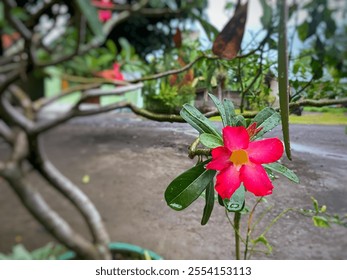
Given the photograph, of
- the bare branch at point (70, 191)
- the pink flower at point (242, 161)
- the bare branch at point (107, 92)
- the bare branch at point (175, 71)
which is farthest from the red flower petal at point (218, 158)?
the bare branch at point (70, 191)

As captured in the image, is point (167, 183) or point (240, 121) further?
point (167, 183)

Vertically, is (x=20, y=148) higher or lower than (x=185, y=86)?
lower

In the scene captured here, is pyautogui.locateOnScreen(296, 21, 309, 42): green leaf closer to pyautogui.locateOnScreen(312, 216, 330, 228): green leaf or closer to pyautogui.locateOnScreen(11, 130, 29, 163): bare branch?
pyautogui.locateOnScreen(312, 216, 330, 228): green leaf

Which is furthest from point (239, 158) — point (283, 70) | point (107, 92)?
point (107, 92)

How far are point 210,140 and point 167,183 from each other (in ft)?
0.84

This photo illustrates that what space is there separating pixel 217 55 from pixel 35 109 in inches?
20.0

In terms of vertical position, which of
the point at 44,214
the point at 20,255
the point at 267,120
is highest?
the point at 267,120

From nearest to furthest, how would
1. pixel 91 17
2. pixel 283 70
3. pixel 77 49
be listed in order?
pixel 91 17
pixel 283 70
pixel 77 49

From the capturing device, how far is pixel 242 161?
23.4 inches

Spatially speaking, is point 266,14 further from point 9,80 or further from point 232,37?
point 9,80

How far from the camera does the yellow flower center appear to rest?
0.59 metres

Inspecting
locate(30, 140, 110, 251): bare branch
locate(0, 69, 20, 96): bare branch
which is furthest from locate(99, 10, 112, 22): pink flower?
locate(30, 140, 110, 251): bare branch

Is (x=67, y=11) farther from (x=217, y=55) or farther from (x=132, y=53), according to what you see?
(x=217, y=55)

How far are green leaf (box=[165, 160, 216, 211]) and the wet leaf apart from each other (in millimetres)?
230
